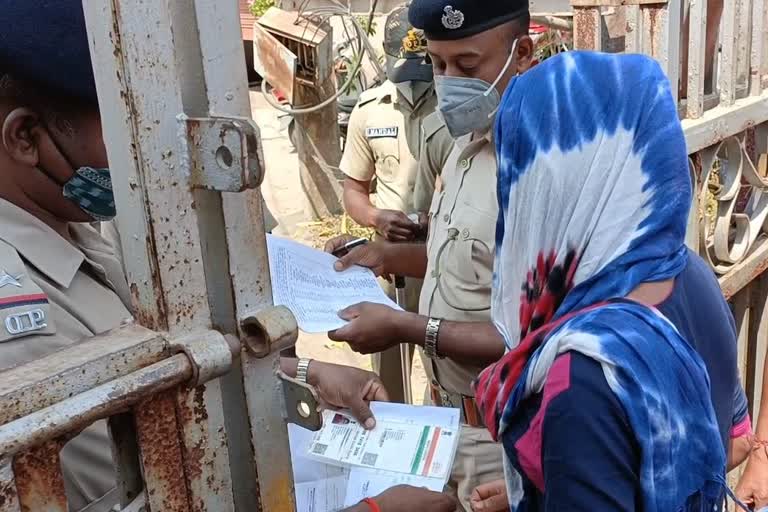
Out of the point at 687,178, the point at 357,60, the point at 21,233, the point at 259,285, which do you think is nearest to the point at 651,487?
the point at 687,178

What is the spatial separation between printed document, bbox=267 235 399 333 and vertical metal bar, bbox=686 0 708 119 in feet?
4.04

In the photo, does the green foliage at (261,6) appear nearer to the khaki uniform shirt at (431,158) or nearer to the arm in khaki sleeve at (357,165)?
the arm in khaki sleeve at (357,165)

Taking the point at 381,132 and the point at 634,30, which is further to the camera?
the point at 381,132

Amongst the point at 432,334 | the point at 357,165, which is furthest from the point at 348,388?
the point at 357,165

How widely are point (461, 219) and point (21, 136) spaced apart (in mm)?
1388

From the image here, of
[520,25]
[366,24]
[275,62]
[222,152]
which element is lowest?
[222,152]

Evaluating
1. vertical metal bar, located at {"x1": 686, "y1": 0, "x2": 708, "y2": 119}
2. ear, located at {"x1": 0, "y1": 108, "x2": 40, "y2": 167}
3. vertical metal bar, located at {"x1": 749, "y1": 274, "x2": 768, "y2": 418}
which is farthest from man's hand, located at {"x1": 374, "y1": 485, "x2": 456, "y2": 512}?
vertical metal bar, located at {"x1": 749, "y1": 274, "x2": 768, "y2": 418}

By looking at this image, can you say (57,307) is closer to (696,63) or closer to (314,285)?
(314,285)

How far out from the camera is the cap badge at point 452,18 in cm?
233

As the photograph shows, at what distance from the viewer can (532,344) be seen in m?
1.32

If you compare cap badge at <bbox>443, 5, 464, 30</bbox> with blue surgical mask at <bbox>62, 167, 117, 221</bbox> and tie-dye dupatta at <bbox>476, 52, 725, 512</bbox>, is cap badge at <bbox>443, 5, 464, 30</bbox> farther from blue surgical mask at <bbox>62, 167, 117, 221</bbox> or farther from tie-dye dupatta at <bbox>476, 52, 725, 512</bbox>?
blue surgical mask at <bbox>62, 167, 117, 221</bbox>

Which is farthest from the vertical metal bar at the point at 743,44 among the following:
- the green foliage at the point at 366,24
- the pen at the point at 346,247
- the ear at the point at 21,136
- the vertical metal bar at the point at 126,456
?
the green foliage at the point at 366,24

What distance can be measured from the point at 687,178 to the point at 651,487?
496mm

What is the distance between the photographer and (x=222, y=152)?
2.90 feet
